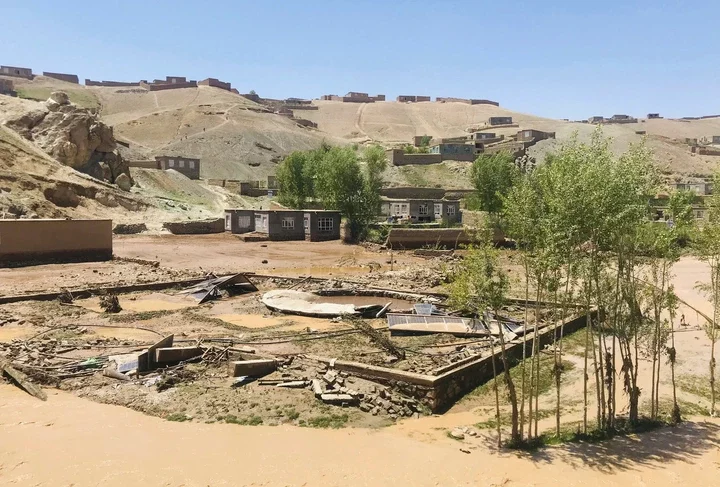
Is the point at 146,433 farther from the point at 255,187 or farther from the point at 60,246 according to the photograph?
the point at 255,187

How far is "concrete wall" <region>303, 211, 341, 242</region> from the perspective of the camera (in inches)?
1848

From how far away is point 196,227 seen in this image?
1932 inches

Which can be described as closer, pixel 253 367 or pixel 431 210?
pixel 253 367

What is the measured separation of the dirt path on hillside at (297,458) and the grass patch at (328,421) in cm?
22

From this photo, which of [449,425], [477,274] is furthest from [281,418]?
[477,274]

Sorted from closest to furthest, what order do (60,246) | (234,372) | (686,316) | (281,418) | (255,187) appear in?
(281,418), (234,372), (686,316), (60,246), (255,187)

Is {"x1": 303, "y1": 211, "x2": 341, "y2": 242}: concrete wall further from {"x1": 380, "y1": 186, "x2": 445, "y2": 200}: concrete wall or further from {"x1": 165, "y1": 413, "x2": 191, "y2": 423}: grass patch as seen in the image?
{"x1": 165, "y1": 413, "x2": 191, "y2": 423}: grass patch

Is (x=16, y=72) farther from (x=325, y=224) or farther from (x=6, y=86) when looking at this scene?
(x=325, y=224)

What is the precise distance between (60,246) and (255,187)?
42.1 meters

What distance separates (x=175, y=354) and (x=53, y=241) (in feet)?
63.7

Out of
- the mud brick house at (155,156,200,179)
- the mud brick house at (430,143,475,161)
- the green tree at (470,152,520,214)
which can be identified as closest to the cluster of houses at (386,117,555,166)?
the mud brick house at (430,143,475,161)

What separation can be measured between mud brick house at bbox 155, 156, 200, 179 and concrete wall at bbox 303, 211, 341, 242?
28075 millimetres

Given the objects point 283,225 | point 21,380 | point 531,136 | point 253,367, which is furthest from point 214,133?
point 253,367

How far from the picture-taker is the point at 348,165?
159 feet
